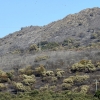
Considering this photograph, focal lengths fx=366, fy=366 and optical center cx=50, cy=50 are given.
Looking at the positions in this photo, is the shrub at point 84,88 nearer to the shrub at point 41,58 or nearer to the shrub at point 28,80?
the shrub at point 28,80

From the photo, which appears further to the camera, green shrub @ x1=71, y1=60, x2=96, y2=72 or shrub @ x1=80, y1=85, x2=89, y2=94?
green shrub @ x1=71, y1=60, x2=96, y2=72

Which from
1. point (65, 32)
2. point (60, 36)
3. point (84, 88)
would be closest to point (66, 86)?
point (84, 88)

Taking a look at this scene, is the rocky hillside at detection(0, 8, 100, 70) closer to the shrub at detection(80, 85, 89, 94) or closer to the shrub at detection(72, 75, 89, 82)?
the shrub at detection(72, 75, 89, 82)

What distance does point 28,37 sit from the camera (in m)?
154

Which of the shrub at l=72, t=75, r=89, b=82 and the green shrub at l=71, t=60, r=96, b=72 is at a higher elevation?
the green shrub at l=71, t=60, r=96, b=72

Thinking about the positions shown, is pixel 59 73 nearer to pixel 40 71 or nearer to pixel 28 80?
pixel 40 71

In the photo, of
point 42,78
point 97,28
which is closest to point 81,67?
point 42,78

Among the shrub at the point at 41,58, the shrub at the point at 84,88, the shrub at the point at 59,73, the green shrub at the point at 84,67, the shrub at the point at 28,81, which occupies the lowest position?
the shrub at the point at 84,88

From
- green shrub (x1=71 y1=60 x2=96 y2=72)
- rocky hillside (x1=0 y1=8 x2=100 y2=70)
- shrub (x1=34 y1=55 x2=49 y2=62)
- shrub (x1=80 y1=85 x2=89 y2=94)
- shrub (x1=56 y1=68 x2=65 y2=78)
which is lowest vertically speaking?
shrub (x1=80 y1=85 x2=89 y2=94)

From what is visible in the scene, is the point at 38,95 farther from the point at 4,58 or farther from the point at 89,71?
the point at 4,58

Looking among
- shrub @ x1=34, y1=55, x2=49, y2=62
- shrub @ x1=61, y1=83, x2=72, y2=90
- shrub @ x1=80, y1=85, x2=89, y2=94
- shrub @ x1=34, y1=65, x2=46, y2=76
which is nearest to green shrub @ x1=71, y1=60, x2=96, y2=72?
shrub @ x1=34, y1=65, x2=46, y2=76

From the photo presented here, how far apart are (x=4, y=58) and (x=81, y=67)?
2958 cm

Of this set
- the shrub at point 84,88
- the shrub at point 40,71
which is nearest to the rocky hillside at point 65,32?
the shrub at point 40,71

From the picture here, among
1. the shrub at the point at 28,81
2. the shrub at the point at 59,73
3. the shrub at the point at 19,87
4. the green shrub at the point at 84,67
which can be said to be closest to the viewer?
the shrub at the point at 19,87
